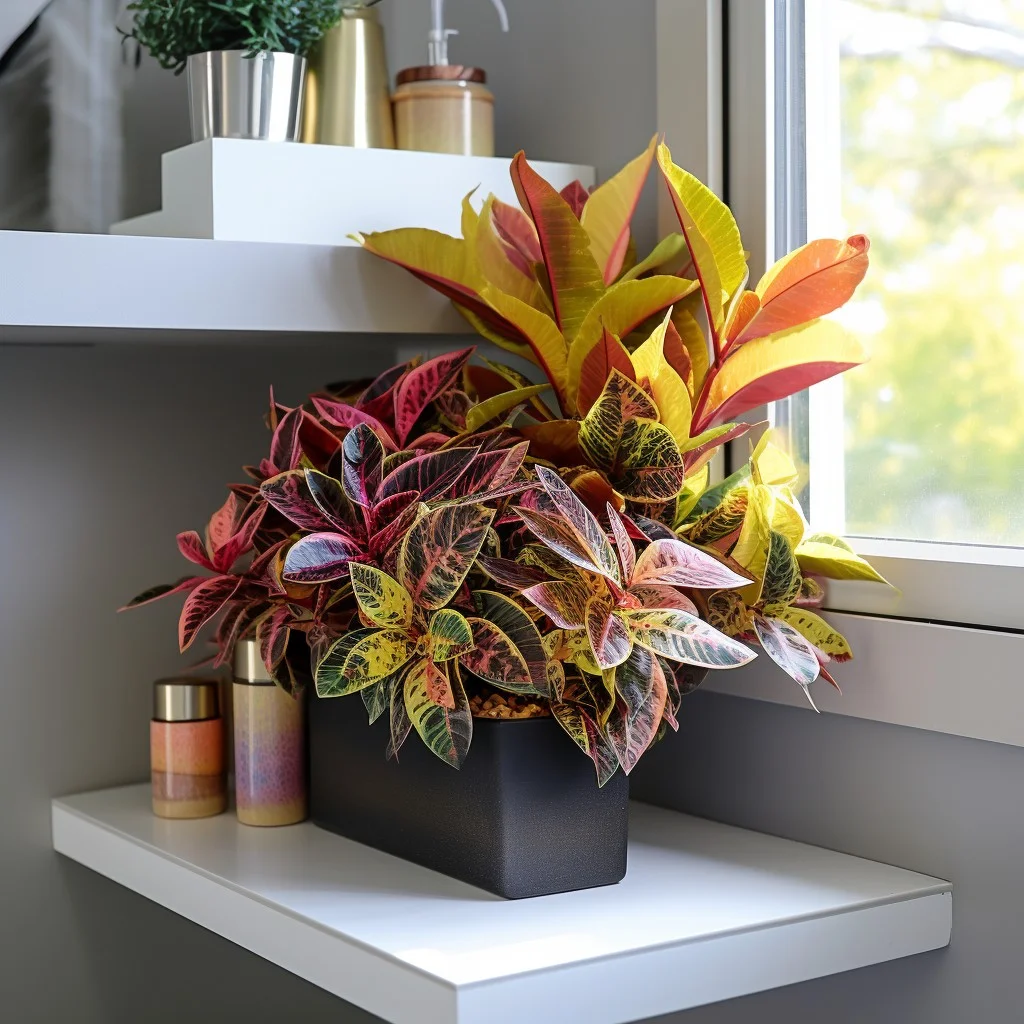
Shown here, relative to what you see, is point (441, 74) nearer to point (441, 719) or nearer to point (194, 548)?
point (194, 548)

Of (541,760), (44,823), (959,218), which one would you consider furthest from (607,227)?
(44,823)

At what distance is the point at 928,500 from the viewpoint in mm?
801

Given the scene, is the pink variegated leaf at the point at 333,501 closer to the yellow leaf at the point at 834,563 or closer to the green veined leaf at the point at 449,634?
the green veined leaf at the point at 449,634

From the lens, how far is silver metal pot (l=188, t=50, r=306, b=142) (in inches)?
35.4

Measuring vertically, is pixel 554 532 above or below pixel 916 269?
below

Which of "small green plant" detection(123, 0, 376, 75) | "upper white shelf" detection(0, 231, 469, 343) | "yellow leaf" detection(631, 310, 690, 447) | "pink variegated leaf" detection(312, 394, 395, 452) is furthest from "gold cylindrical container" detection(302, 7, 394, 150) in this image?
"yellow leaf" detection(631, 310, 690, 447)

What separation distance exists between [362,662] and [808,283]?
346 mm

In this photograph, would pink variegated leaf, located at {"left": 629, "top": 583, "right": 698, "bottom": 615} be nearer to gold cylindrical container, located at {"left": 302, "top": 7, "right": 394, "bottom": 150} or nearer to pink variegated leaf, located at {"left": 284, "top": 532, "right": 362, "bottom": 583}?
pink variegated leaf, located at {"left": 284, "top": 532, "right": 362, "bottom": 583}

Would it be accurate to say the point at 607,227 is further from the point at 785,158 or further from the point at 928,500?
the point at 928,500

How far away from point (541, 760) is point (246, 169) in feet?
1.48

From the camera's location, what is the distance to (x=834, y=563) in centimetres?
79

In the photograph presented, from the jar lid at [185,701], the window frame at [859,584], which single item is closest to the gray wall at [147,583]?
the window frame at [859,584]

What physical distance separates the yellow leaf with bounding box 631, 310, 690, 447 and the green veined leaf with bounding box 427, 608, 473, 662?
0.17m

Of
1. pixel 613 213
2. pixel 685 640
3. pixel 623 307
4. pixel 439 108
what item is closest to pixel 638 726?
pixel 685 640
